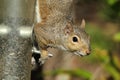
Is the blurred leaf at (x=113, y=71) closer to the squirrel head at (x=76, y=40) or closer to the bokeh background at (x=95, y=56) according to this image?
the bokeh background at (x=95, y=56)

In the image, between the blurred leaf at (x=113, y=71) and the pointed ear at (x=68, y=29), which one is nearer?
the pointed ear at (x=68, y=29)

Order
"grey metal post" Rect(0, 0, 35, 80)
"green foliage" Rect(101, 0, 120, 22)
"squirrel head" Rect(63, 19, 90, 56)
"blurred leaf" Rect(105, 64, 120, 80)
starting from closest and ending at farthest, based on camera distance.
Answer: "grey metal post" Rect(0, 0, 35, 80) < "squirrel head" Rect(63, 19, 90, 56) < "blurred leaf" Rect(105, 64, 120, 80) < "green foliage" Rect(101, 0, 120, 22)

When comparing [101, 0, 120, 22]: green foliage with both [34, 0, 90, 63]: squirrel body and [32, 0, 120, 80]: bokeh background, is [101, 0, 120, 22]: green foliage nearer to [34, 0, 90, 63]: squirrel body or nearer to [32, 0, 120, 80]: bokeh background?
[32, 0, 120, 80]: bokeh background

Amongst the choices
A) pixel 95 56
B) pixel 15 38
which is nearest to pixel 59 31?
pixel 15 38

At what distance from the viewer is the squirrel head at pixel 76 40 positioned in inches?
→ 108

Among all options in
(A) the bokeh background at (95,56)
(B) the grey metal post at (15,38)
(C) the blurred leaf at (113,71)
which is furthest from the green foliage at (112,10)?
(B) the grey metal post at (15,38)

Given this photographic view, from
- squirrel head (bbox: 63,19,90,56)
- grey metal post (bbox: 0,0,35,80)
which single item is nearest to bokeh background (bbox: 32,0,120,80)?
squirrel head (bbox: 63,19,90,56)

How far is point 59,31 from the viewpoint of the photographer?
111 inches

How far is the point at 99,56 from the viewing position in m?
4.73

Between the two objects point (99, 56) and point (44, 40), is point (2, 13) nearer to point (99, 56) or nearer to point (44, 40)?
point (44, 40)

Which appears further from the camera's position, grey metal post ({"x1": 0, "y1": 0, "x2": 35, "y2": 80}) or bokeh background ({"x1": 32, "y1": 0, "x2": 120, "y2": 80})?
bokeh background ({"x1": 32, "y1": 0, "x2": 120, "y2": 80})

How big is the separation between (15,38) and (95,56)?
2554mm

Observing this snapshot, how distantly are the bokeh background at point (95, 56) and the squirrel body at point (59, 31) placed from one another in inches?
20.6

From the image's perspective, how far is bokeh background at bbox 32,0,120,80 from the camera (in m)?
4.68
